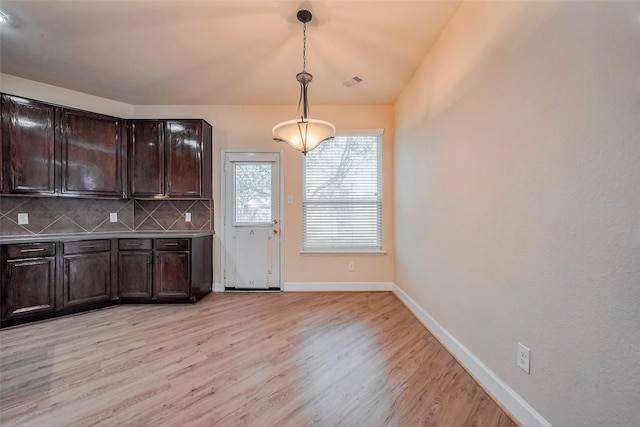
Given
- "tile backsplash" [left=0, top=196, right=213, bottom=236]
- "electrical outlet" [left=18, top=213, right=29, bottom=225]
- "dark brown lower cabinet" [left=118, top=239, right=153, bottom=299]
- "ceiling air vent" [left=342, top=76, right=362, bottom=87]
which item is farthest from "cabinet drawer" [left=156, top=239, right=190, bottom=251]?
"ceiling air vent" [left=342, top=76, right=362, bottom=87]

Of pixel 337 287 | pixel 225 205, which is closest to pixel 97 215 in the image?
pixel 225 205

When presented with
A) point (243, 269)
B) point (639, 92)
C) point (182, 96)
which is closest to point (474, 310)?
point (639, 92)

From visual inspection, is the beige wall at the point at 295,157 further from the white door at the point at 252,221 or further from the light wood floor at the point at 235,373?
the light wood floor at the point at 235,373

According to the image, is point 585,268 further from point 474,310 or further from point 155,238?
point 155,238

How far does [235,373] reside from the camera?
6.10 feet

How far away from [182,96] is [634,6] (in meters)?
4.09

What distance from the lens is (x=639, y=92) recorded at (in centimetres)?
91

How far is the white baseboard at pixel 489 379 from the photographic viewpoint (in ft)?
4.48

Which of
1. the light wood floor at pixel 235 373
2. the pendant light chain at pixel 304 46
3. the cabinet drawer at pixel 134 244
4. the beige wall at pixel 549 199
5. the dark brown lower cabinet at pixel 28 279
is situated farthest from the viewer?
the cabinet drawer at pixel 134 244

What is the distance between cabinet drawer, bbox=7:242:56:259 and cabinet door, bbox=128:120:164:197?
1.01m

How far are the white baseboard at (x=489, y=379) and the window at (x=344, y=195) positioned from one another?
1.50 m

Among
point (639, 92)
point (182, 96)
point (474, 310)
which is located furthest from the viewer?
point (182, 96)

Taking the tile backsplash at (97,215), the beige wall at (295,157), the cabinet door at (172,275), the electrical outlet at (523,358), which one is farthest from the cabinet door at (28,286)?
the electrical outlet at (523,358)

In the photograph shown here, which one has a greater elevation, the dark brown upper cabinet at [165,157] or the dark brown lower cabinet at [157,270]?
the dark brown upper cabinet at [165,157]
